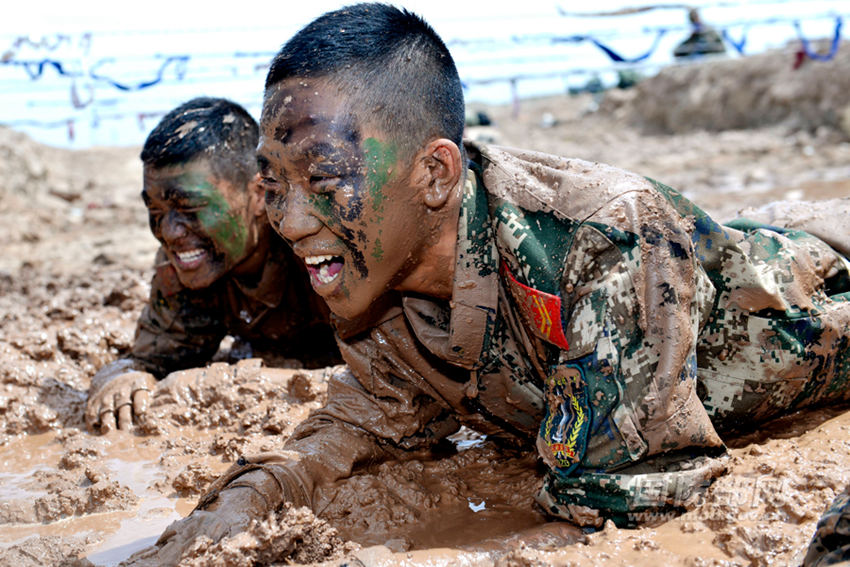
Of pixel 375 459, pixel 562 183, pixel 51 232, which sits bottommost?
pixel 51 232

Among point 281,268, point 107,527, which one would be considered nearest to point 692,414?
point 107,527

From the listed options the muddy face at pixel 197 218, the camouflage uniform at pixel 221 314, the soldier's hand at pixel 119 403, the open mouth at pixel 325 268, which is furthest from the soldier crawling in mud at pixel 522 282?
the camouflage uniform at pixel 221 314

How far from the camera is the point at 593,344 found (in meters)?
1.94

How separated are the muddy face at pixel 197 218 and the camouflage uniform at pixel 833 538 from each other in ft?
8.62

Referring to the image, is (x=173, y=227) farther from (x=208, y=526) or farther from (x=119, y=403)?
(x=208, y=526)

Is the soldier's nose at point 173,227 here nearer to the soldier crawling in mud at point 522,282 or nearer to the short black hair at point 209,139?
the short black hair at point 209,139

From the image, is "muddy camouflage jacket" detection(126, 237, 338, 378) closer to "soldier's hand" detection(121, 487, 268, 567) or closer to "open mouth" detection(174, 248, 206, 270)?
"open mouth" detection(174, 248, 206, 270)

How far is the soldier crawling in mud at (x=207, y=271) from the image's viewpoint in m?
3.48

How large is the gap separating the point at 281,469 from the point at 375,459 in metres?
0.37

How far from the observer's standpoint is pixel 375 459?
251 cm

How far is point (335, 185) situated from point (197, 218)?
66.7 inches

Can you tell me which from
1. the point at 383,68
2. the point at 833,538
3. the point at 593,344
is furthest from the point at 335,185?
the point at 833,538

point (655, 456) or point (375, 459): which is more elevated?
point (655, 456)

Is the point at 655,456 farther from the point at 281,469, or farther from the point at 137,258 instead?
the point at 137,258
